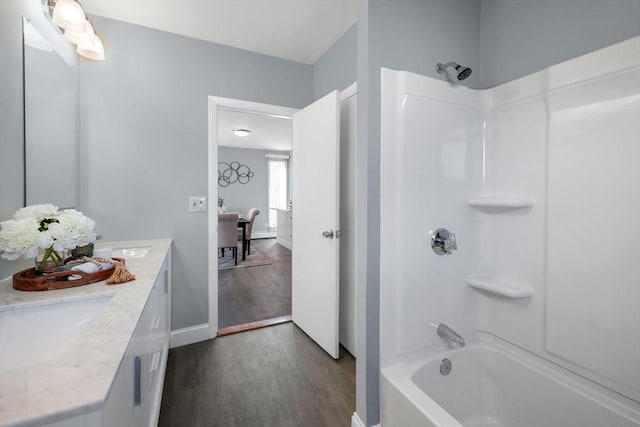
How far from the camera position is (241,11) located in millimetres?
1870

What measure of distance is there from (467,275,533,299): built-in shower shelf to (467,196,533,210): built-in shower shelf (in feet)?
1.31

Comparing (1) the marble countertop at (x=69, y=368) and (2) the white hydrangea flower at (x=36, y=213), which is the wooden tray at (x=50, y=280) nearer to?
(1) the marble countertop at (x=69, y=368)

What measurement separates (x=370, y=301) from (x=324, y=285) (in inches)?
32.3

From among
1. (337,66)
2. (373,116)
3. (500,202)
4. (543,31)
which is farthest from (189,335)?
(543,31)

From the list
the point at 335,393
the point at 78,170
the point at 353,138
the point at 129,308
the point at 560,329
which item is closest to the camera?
the point at 129,308

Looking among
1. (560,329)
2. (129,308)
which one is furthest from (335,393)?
(129,308)

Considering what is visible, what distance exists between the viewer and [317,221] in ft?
7.09

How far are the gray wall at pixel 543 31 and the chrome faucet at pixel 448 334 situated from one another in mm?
1326

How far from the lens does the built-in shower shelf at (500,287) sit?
4.50ft

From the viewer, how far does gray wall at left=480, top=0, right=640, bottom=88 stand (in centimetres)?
109

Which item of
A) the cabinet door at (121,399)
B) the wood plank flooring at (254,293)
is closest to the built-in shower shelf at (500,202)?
the cabinet door at (121,399)

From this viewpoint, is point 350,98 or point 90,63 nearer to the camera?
point 90,63

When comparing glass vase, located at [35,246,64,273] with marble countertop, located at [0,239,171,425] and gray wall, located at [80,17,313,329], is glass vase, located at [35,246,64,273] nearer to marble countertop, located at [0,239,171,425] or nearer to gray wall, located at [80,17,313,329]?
marble countertop, located at [0,239,171,425]

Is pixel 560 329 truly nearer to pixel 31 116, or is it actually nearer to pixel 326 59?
pixel 326 59
